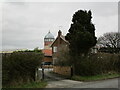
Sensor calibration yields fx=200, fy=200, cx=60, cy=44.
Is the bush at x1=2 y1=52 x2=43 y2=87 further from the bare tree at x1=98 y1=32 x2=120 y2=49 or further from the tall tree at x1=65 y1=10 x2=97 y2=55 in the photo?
the bare tree at x1=98 y1=32 x2=120 y2=49

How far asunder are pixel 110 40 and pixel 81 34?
34.9m

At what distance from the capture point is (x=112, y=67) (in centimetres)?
3020

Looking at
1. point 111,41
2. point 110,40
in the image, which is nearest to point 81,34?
point 110,40

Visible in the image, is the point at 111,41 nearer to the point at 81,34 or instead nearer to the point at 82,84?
the point at 81,34

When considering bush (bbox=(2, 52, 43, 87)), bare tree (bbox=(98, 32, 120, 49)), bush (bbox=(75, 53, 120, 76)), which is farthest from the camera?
bare tree (bbox=(98, 32, 120, 49))

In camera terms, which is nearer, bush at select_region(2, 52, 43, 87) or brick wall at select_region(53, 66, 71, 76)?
A: bush at select_region(2, 52, 43, 87)

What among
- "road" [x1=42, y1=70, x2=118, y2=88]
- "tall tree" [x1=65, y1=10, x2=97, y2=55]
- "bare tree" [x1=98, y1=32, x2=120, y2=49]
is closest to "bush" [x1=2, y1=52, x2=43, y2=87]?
"road" [x1=42, y1=70, x2=118, y2=88]

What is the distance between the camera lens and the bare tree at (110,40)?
56.5 meters

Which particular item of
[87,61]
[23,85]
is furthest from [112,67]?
[23,85]

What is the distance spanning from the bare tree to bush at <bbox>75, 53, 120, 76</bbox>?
86.5ft

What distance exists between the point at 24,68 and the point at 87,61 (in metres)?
10.1

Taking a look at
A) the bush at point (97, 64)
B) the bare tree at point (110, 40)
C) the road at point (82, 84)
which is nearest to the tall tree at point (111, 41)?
the bare tree at point (110, 40)

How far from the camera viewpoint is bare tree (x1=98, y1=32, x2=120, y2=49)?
56469mm

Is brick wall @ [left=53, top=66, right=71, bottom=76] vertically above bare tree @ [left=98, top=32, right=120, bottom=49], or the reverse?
bare tree @ [left=98, top=32, right=120, bottom=49]
